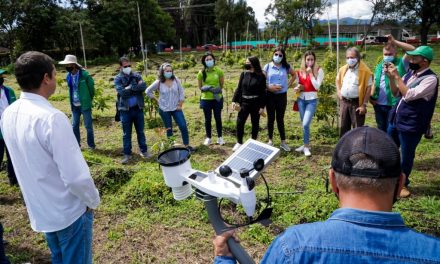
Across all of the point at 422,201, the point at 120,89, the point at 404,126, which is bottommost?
the point at 422,201

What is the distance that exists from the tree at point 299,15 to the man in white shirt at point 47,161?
128ft

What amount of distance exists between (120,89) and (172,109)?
2.87ft

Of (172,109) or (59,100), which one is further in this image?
(59,100)

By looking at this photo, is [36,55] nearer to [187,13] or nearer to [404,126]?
[404,126]

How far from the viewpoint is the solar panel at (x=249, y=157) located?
1.56m

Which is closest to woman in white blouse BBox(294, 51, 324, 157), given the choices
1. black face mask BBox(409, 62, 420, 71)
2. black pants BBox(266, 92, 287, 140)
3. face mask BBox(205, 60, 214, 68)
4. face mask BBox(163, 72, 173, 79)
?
black pants BBox(266, 92, 287, 140)

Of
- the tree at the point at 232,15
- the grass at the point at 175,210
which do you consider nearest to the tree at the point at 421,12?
the tree at the point at 232,15

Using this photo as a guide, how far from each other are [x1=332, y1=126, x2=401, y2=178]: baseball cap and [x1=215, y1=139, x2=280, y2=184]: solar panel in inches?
21.0

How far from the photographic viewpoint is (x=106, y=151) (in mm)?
6367

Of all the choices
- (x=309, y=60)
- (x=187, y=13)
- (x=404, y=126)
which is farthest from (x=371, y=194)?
(x=187, y=13)

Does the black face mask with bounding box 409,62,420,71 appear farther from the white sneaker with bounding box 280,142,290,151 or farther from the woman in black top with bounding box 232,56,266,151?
the white sneaker with bounding box 280,142,290,151

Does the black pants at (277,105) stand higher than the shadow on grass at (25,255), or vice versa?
the black pants at (277,105)

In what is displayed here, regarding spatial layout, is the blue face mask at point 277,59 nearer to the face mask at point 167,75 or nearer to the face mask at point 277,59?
the face mask at point 277,59

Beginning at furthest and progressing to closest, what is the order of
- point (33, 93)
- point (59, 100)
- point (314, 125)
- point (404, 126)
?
point (59, 100), point (314, 125), point (404, 126), point (33, 93)
